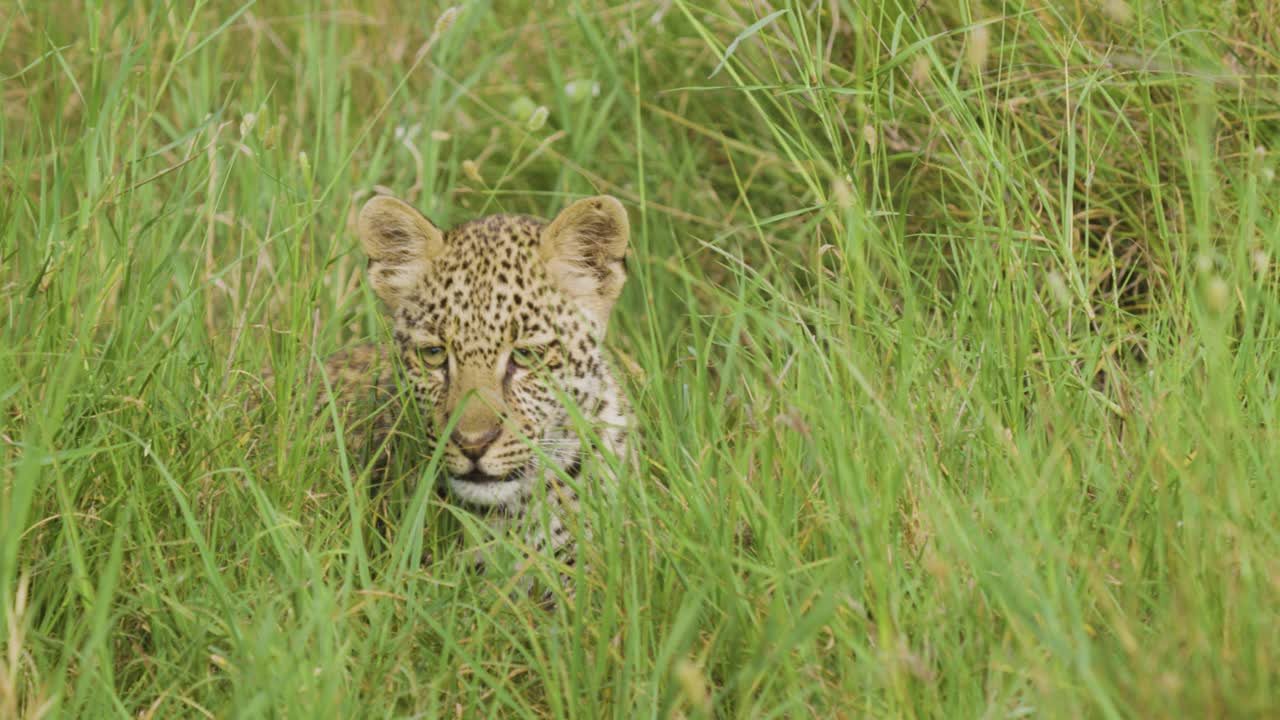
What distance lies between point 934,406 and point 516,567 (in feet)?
4.20

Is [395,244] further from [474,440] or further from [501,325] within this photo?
[474,440]

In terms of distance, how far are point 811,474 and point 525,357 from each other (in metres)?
1.15

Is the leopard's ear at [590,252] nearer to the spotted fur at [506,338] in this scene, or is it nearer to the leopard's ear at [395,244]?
the spotted fur at [506,338]

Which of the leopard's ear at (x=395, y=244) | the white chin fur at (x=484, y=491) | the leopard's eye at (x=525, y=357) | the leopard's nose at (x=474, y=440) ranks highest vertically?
the leopard's ear at (x=395, y=244)

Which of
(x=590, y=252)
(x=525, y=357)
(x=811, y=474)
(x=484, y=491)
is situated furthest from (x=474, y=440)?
(x=811, y=474)

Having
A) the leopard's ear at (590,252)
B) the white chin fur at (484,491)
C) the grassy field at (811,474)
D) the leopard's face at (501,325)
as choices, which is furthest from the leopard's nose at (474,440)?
Result: the leopard's ear at (590,252)

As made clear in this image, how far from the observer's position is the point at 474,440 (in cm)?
499

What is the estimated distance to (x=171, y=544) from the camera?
4.31m

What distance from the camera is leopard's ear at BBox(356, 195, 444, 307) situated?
5551 mm

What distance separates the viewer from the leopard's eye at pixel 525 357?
5.27 meters

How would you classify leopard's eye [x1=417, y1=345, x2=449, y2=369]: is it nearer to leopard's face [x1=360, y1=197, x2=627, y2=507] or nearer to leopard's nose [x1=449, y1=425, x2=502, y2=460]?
leopard's face [x1=360, y1=197, x2=627, y2=507]

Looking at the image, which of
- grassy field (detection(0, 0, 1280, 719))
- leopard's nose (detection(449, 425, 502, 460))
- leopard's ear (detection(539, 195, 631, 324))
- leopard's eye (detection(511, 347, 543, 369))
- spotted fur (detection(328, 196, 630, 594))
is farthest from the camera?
leopard's ear (detection(539, 195, 631, 324))

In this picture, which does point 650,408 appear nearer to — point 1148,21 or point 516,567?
point 516,567

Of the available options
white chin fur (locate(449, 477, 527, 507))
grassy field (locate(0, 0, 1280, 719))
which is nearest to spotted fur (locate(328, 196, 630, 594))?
white chin fur (locate(449, 477, 527, 507))
